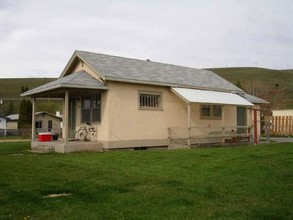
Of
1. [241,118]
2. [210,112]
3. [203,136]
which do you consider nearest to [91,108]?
[203,136]

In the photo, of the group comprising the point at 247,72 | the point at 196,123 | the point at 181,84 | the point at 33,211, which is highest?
the point at 247,72

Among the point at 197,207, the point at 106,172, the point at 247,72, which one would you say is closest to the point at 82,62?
the point at 106,172

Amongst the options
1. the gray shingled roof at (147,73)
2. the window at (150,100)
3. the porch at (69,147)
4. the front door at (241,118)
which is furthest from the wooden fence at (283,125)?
the porch at (69,147)

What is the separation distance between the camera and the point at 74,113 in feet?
68.8

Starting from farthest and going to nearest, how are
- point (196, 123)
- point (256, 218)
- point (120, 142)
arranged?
point (196, 123), point (120, 142), point (256, 218)

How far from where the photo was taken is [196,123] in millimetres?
21281

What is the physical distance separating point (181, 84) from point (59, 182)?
41.6 feet

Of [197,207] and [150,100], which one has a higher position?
[150,100]

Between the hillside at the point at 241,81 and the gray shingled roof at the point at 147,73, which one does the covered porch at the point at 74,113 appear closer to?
the gray shingled roof at the point at 147,73

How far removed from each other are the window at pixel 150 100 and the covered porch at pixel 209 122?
92cm

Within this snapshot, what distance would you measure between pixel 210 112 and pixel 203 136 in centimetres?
179

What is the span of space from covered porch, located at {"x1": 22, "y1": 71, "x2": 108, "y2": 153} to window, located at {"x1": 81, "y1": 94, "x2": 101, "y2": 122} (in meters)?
0.21

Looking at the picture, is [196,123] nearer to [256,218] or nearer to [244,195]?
[244,195]

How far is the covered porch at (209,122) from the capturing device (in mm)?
19688
